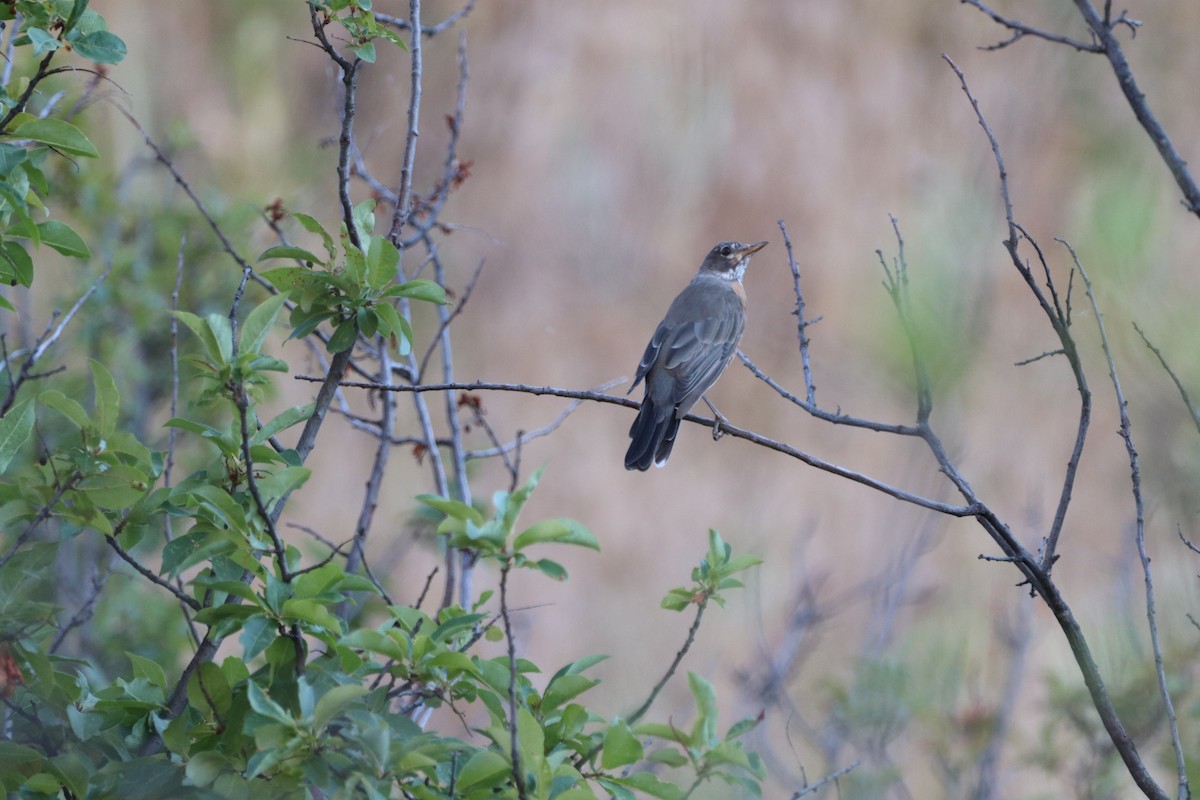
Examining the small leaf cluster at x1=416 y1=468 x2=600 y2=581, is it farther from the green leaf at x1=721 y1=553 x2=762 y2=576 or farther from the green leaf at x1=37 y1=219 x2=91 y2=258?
the green leaf at x1=37 y1=219 x2=91 y2=258

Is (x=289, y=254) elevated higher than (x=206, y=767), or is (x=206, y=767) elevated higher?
(x=289, y=254)

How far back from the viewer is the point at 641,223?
1140 centimetres

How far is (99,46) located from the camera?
7.30ft

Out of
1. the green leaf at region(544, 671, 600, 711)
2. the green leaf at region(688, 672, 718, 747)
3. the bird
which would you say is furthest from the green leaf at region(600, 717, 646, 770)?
the bird

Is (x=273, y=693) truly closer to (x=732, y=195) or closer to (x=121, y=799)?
(x=121, y=799)

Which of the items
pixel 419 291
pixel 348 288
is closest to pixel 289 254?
pixel 348 288

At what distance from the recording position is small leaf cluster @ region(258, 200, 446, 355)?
7.34 ft

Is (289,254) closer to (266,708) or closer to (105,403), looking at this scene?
(105,403)

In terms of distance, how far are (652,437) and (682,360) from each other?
51 cm

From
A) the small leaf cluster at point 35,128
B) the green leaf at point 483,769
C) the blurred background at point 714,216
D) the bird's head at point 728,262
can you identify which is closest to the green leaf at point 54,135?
the small leaf cluster at point 35,128

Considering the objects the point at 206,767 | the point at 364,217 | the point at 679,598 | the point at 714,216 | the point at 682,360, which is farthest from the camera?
the point at 714,216

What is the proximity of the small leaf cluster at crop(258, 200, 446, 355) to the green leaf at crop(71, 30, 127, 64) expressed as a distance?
44 centimetres

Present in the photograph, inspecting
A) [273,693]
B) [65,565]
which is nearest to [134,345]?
[65,565]

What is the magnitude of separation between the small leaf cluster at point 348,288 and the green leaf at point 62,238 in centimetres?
42
